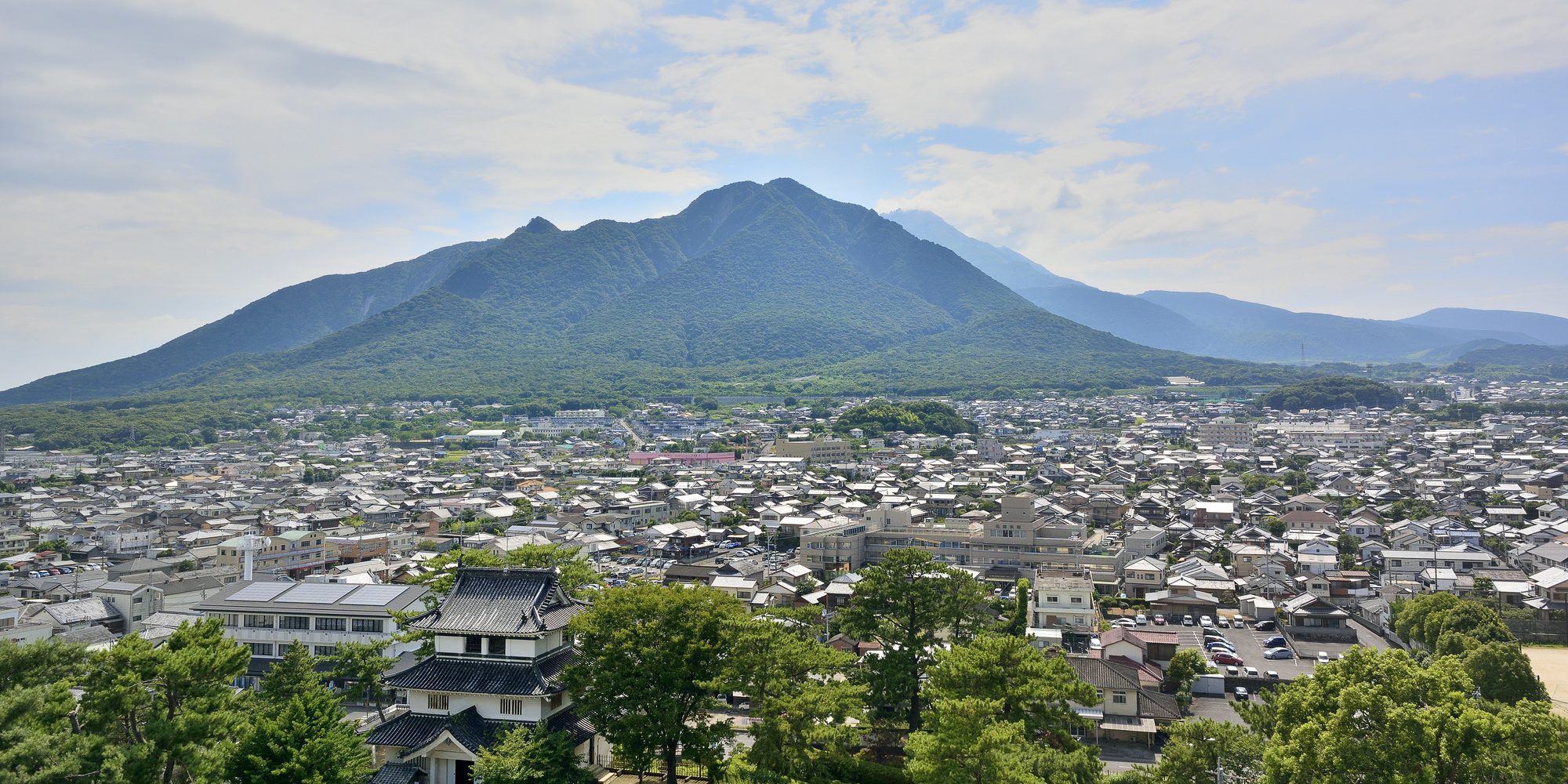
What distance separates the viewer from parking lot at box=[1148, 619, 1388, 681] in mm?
26420

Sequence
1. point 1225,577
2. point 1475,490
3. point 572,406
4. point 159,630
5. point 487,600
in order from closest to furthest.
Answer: point 487,600, point 159,630, point 1225,577, point 1475,490, point 572,406

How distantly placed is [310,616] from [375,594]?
67.4 inches

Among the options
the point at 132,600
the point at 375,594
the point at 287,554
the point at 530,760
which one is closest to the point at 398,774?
the point at 530,760

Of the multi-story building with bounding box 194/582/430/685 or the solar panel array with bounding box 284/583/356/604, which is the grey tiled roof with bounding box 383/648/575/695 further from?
the solar panel array with bounding box 284/583/356/604

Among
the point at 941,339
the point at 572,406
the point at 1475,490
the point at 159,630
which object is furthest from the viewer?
the point at 941,339

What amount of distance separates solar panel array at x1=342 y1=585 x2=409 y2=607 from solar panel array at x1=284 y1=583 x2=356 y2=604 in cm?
33

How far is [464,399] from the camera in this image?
121750 millimetres

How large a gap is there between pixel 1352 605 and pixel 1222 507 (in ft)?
57.8

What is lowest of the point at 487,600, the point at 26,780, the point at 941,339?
the point at 26,780

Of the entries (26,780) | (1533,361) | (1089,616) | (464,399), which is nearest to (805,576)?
(1089,616)

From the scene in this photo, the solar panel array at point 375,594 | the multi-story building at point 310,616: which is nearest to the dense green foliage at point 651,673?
the multi-story building at point 310,616

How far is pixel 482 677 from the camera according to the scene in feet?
51.4

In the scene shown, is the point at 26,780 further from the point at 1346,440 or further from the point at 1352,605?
the point at 1346,440

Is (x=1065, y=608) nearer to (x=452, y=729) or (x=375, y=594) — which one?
(x=452, y=729)
